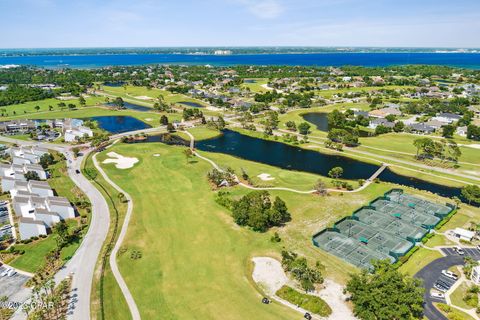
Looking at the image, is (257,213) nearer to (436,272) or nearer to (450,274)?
(436,272)

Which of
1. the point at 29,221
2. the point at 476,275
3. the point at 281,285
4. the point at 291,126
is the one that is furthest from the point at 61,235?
the point at 291,126

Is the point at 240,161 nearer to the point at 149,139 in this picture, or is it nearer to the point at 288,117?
the point at 149,139

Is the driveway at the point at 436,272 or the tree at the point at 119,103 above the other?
the tree at the point at 119,103

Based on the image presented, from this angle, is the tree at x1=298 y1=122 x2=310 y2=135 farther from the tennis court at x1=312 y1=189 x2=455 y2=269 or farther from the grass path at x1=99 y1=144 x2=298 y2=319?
the grass path at x1=99 y1=144 x2=298 y2=319

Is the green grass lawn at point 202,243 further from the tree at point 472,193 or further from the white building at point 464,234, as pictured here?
the white building at point 464,234

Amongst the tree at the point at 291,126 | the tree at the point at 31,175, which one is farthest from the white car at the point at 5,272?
the tree at the point at 291,126

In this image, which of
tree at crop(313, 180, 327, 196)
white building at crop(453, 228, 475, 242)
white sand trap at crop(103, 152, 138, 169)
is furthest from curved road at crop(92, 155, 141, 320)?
white building at crop(453, 228, 475, 242)
